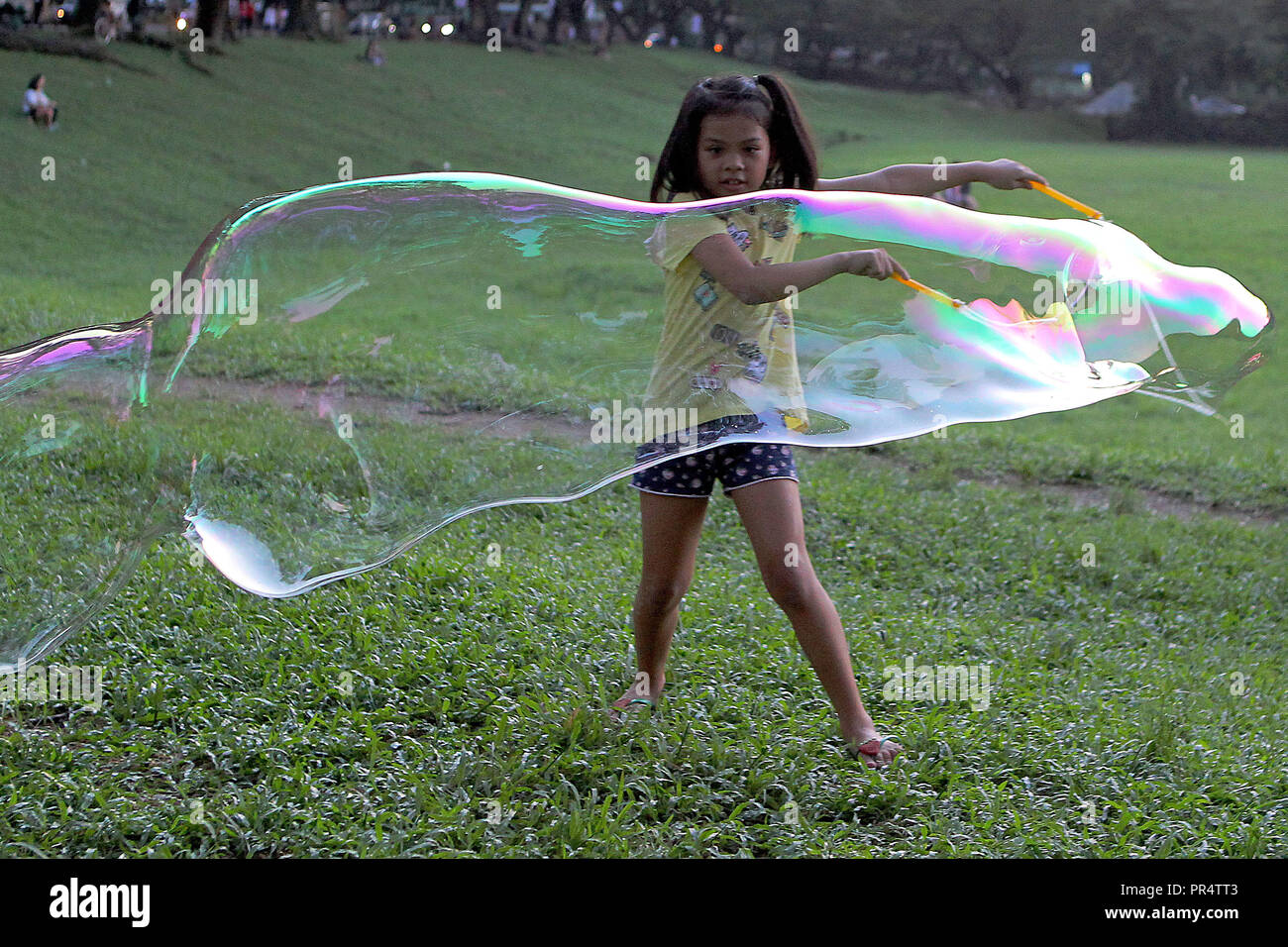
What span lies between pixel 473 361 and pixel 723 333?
623 mm

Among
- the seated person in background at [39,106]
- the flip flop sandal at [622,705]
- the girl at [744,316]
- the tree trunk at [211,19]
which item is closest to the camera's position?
the girl at [744,316]

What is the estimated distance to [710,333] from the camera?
10.4 feet

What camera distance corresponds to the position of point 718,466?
3.31 meters

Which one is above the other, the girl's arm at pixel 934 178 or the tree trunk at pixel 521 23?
the tree trunk at pixel 521 23

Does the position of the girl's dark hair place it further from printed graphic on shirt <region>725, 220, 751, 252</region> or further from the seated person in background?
the seated person in background

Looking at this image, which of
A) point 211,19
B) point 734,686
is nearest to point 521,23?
point 211,19

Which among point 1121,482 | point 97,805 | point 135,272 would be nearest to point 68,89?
point 135,272

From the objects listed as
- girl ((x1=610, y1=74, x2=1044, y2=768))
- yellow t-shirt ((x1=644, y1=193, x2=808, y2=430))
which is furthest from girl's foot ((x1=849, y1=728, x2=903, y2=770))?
yellow t-shirt ((x1=644, y1=193, x2=808, y2=430))

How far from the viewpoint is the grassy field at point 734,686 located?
10.3 feet

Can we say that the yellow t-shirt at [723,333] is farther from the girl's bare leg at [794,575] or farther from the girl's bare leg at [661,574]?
the girl's bare leg at [661,574]

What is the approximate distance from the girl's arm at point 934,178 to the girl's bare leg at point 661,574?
36.5 inches

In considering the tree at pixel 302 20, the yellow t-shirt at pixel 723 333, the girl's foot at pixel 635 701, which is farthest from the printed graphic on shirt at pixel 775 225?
the tree at pixel 302 20

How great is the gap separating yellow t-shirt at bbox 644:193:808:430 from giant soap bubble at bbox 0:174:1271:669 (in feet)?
0.06

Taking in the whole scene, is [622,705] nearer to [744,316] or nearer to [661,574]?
[661,574]
